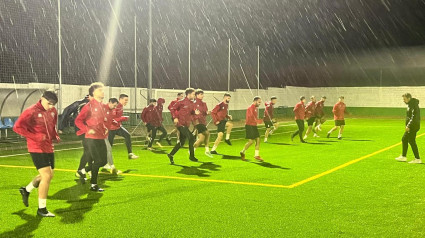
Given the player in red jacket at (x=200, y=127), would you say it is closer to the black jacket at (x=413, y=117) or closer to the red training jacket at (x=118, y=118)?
the red training jacket at (x=118, y=118)

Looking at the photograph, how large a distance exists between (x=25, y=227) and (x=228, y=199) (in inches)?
131

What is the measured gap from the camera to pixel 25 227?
20.7ft

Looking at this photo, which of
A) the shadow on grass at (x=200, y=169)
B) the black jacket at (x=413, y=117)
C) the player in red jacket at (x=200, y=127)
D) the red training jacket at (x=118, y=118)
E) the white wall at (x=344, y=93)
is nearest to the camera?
the shadow on grass at (x=200, y=169)

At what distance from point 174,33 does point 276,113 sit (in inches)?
567

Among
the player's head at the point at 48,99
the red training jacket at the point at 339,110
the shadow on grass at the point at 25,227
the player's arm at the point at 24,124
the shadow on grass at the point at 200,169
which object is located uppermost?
the player's head at the point at 48,99

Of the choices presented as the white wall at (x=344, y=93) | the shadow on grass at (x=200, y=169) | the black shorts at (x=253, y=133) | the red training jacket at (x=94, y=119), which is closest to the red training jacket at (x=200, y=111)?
the black shorts at (x=253, y=133)

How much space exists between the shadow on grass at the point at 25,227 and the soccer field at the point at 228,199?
12 millimetres

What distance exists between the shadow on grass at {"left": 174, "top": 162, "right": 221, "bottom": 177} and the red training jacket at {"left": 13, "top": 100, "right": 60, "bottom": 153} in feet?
15.0

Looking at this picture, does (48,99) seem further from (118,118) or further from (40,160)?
(118,118)

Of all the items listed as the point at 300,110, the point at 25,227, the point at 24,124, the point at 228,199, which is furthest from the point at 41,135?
the point at 300,110

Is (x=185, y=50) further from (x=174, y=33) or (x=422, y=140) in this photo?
(x=422, y=140)

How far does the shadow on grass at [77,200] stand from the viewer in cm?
695

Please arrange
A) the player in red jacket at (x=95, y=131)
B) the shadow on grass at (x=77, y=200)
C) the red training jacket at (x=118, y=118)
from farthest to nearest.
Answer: the red training jacket at (x=118, y=118), the player in red jacket at (x=95, y=131), the shadow on grass at (x=77, y=200)

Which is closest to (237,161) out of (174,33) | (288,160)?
(288,160)
